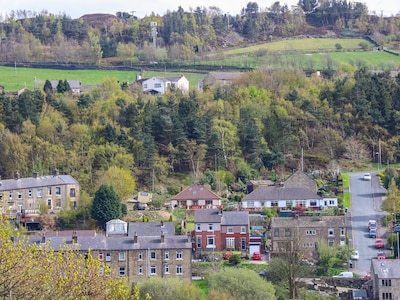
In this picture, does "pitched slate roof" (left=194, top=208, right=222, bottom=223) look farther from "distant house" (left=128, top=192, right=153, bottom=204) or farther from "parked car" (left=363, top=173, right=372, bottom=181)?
"parked car" (left=363, top=173, right=372, bottom=181)

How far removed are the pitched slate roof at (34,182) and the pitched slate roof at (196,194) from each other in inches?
219

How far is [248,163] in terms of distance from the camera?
55.8 meters

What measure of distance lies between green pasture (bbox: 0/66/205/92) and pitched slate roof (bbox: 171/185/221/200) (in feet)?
73.6

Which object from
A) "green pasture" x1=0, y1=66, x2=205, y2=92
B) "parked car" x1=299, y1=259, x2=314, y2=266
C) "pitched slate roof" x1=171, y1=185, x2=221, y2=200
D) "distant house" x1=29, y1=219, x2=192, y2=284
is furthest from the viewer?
"green pasture" x1=0, y1=66, x2=205, y2=92

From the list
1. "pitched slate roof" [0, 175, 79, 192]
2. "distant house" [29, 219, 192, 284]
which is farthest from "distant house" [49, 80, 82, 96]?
"distant house" [29, 219, 192, 284]

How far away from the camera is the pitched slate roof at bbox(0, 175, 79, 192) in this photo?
162ft

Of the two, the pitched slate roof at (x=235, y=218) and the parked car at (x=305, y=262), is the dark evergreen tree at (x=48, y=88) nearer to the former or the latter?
the pitched slate roof at (x=235, y=218)

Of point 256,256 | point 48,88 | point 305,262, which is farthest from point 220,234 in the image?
point 48,88

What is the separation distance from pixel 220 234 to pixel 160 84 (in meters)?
26.0

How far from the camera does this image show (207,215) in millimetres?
45656

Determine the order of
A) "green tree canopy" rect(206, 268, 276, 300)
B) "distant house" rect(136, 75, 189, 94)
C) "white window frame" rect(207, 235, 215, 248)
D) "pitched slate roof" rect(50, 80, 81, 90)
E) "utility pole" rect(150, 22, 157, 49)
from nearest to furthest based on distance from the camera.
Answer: "green tree canopy" rect(206, 268, 276, 300)
"white window frame" rect(207, 235, 215, 248)
"pitched slate roof" rect(50, 80, 81, 90)
"distant house" rect(136, 75, 189, 94)
"utility pole" rect(150, 22, 157, 49)

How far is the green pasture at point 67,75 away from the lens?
72.3 metres

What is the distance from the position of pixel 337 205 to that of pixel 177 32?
45333 mm

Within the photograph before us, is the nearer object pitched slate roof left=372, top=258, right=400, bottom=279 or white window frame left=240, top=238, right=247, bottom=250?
pitched slate roof left=372, top=258, right=400, bottom=279
